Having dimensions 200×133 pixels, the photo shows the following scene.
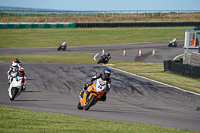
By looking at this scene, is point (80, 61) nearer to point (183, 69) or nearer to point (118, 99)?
point (183, 69)

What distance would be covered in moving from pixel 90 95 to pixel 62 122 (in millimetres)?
2672

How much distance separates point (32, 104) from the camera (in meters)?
12.7

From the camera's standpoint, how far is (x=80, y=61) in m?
30.7

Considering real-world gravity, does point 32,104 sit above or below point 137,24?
below

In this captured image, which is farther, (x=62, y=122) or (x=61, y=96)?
(x=61, y=96)

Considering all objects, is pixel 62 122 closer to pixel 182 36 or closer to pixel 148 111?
pixel 148 111

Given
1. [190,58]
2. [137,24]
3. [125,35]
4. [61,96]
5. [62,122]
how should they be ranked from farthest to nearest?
[137,24]
[125,35]
[190,58]
[61,96]
[62,122]

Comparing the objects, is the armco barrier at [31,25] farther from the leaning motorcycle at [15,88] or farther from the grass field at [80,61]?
the leaning motorcycle at [15,88]

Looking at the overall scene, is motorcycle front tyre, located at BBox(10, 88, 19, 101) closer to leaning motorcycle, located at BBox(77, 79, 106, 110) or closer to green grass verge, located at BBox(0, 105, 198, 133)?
leaning motorcycle, located at BBox(77, 79, 106, 110)

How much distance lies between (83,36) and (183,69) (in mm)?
36304

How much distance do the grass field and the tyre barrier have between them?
15.2 inches

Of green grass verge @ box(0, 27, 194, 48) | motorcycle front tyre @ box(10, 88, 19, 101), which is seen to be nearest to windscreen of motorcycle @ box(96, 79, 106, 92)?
motorcycle front tyre @ box(10, 88, 19, 101)

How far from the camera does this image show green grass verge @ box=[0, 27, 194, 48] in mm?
48625

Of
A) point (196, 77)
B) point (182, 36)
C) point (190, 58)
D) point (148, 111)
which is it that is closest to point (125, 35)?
point (182, 36)
